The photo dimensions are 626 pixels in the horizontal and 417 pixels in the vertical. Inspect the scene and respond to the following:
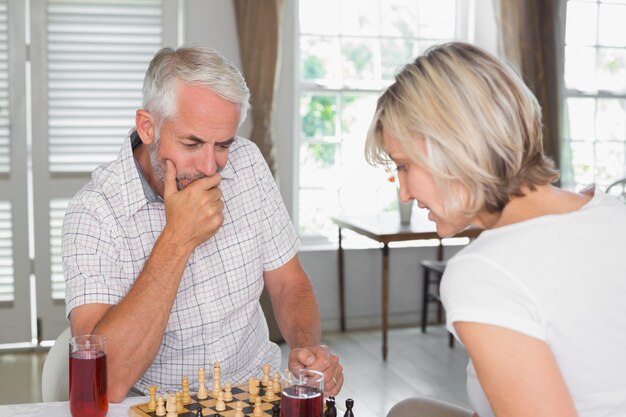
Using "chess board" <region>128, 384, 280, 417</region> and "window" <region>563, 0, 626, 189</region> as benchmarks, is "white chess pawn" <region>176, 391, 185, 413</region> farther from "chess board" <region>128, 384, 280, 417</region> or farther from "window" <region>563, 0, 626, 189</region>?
"window" <region>563, 0, 626, 189</region>

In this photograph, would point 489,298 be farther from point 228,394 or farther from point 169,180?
point 169,180

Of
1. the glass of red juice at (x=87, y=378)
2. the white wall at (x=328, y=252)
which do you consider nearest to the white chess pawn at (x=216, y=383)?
the glass of red juice at (x=87, y=378)

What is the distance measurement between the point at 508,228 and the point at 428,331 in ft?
12.9

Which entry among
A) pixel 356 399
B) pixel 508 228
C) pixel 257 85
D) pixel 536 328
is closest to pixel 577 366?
pixel 536 328

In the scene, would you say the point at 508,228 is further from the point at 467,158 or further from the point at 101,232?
the point at 101,232

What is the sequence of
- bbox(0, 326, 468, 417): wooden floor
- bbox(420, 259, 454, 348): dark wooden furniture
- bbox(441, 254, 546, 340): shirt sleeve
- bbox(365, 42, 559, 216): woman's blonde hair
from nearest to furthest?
bbox(441, 254, 546, 340): shirt sleeve < bbox(365, 42, 559, 216): woman's blonde hair < bbox(0, 326, 468, 417): wooden floor < bbox(420, 259, 454, 348): dark wooden furniture

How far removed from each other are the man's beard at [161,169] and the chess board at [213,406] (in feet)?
1.81

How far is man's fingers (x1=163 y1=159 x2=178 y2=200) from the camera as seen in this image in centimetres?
197

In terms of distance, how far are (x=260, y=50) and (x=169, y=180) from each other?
8.92ft

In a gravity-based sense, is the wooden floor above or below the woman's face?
below

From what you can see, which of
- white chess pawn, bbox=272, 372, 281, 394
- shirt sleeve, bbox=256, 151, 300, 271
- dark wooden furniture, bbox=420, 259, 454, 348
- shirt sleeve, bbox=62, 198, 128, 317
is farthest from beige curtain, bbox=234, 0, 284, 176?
white chess pawn, bbox=272, 372, 281, 394

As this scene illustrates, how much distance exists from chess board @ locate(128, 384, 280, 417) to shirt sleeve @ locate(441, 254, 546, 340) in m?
0.52

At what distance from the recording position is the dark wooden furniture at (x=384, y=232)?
4320 millimetres

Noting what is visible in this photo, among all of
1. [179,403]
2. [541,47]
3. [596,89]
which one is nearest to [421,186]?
[179,403]
